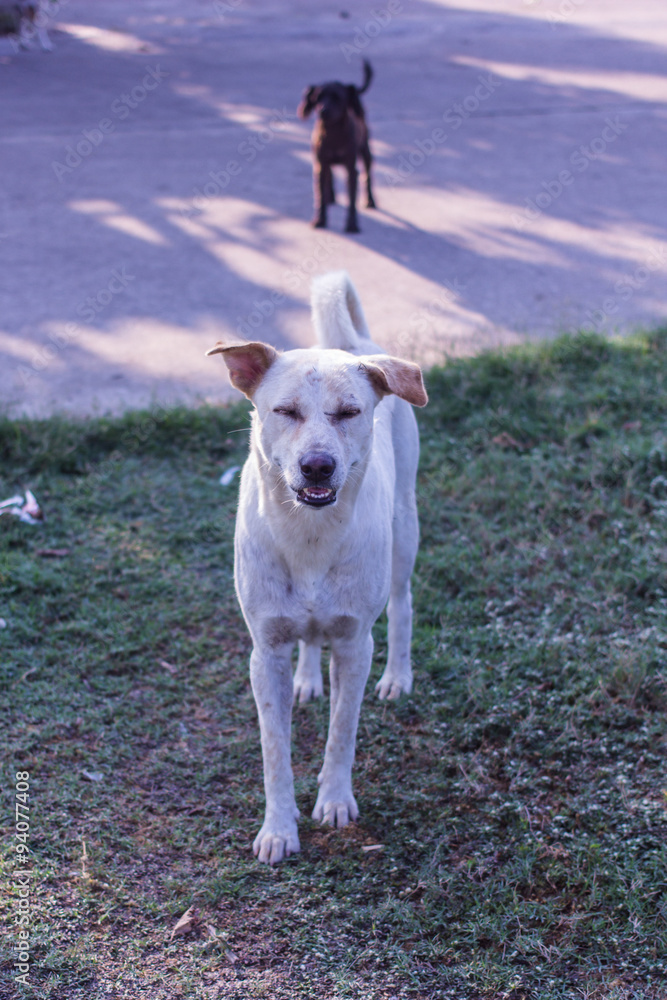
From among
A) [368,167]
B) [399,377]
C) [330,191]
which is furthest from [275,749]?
[368,167]

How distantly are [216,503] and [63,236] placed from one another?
3.78 metres

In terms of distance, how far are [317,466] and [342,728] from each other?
100cm

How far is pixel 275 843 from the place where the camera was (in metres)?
2.91

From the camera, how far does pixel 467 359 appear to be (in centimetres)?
562

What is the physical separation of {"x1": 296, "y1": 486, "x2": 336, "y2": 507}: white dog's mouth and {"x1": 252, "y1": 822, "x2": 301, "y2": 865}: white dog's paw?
112 cm

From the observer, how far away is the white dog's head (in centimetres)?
247

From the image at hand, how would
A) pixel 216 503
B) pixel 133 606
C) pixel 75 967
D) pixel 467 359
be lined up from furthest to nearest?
pixel 467 359 → pixel 216 503 → pixel 133 606 → pixel 75 967

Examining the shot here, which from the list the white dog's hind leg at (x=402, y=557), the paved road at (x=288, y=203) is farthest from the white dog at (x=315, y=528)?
the paved road at (x=288, y=203)

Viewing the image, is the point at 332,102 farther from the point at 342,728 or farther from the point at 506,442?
the point at 342,728

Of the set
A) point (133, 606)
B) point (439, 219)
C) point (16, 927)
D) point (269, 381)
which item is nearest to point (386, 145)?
point (439, 219)

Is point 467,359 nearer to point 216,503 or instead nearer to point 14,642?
point 216,503

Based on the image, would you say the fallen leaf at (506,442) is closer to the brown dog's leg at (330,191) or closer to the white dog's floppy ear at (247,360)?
the white dog's floppy ear at (247,360)

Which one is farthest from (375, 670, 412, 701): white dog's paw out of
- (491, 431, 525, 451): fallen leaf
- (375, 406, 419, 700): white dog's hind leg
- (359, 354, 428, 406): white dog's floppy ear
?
(491, 431, 525, 451): fallen leaf

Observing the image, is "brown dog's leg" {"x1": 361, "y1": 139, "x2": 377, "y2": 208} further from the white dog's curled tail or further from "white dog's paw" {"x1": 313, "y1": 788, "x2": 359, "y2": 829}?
"white dog's paw" {"x1": 313, "y1": 788, "x2": 359, "y2": 829}
